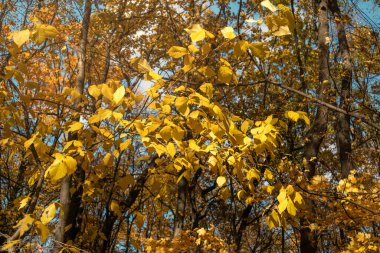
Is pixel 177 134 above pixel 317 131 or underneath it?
underneath

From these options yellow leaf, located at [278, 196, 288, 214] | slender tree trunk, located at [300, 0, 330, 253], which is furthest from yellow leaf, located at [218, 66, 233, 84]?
slender tree trunk, located at [300, 0, 330, 253]

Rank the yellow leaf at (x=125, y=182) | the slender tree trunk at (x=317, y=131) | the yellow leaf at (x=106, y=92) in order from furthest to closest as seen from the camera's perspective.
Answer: the slender tree trunk at (x=317, y=131) → the yellow leaf at (x=125, y=182) → the yellow leaf at (x=106, y=92)

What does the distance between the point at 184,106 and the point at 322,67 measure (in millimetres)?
5807

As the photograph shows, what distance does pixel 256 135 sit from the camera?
228 centimetres

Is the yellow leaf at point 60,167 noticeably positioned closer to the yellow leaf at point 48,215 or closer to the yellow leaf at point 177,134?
the yellow leaf at point 48,215

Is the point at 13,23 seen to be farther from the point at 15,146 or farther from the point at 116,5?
the point at 15,146

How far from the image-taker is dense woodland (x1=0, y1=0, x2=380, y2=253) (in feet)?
7.28

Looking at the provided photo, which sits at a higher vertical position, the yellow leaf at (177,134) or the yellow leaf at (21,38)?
the yellow leaf at (21,38)

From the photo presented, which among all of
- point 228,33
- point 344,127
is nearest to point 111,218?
point 228,33

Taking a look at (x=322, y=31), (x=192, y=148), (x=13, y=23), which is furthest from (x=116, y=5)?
(x=192, y=148)

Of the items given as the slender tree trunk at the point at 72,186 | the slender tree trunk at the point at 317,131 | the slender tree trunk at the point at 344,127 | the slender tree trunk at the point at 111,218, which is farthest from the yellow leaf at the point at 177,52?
the slender tree trunk at the point at 344,127

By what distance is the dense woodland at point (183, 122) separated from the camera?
2.22m

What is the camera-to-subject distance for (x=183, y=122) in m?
2.77

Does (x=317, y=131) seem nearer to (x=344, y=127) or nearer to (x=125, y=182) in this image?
(x=344, y=127)
